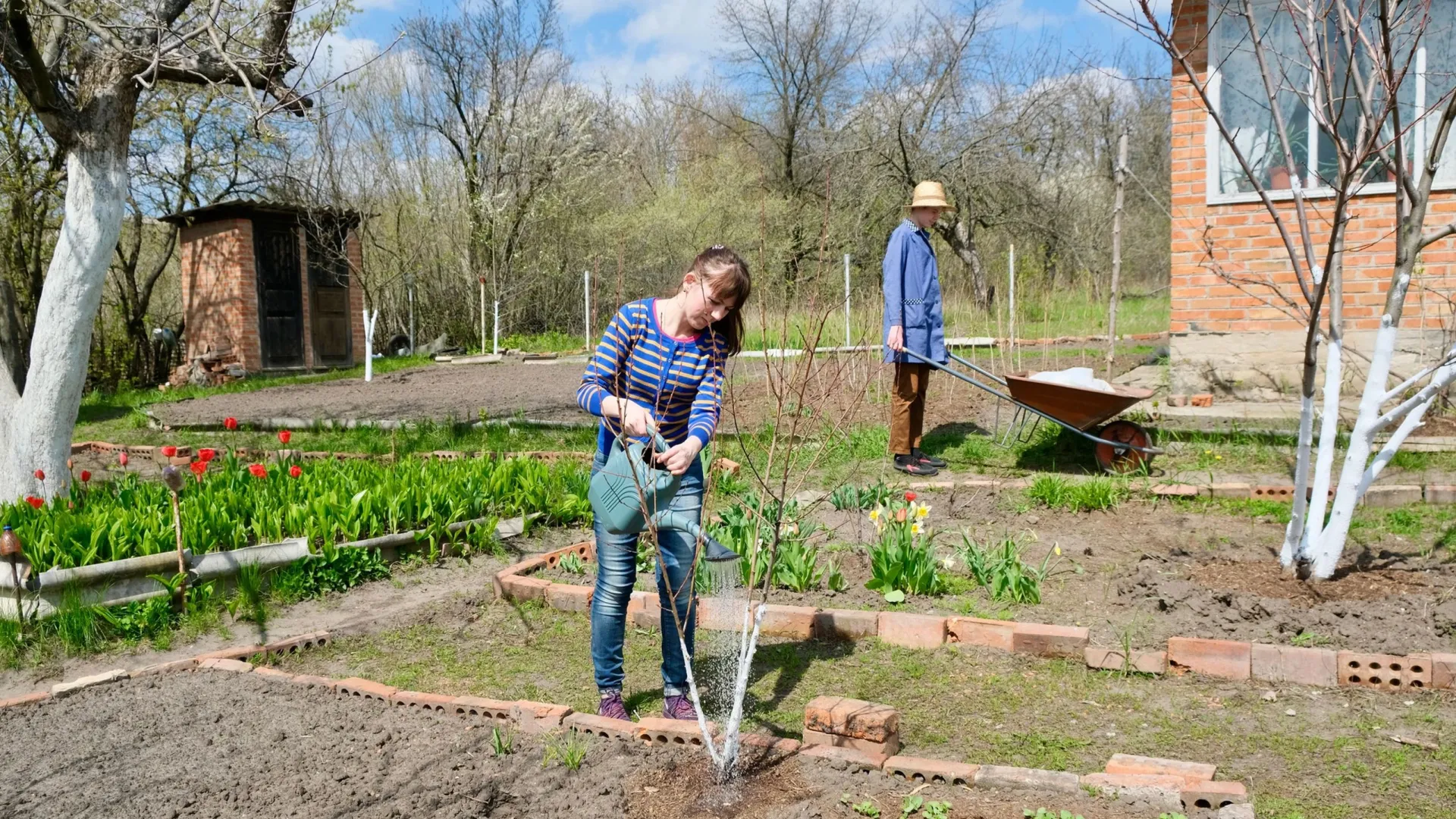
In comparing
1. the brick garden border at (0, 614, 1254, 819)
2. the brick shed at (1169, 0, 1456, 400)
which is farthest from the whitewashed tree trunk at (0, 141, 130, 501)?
the brick shed at (1169, 0, 1456, 400)

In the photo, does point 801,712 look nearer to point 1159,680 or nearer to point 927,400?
point 1159,680

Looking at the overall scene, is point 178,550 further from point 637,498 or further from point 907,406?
point 907,406

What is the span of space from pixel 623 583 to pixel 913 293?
4.13 m

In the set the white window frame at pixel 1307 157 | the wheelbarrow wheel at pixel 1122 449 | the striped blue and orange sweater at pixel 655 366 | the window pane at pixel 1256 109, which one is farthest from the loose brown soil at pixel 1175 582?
the window pane at pixel 1256 109

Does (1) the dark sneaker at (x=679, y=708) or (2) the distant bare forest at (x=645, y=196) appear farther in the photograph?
(2) the distant bare forest at (x=645, y=196)

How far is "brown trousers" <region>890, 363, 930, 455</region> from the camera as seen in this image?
6836 mm

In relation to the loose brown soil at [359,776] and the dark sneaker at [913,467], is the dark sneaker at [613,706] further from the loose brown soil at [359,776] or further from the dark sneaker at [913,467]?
the dark sneaker at [913,467]

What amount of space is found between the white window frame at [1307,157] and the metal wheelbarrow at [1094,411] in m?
2.43

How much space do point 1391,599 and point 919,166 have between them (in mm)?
19818

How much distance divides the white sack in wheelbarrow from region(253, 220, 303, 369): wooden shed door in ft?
48.8

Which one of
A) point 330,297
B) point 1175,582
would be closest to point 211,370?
point 330,297

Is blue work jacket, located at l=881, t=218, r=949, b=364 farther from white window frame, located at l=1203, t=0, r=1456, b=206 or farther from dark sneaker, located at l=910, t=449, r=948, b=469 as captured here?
white window frame, located at l=1203, t=0, r=1456, b=206

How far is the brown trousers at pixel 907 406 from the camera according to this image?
22.4ft

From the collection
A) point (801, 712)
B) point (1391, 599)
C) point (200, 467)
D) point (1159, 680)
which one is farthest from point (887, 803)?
point (200, 467)
